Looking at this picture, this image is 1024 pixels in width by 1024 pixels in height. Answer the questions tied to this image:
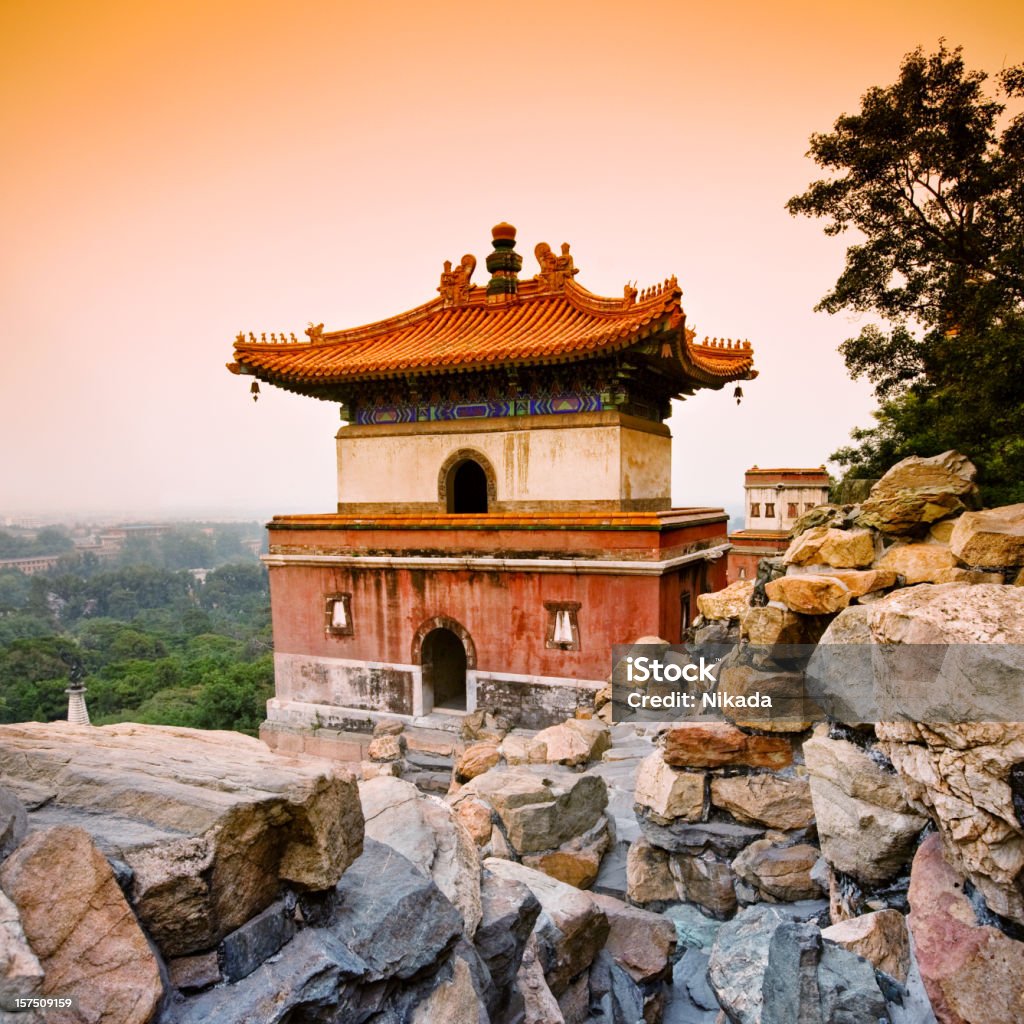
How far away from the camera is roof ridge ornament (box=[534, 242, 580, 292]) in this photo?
12.9 m

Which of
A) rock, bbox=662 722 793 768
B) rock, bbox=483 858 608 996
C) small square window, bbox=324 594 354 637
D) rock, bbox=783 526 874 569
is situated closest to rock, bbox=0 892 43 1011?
rock, bbox=483 858 608 996

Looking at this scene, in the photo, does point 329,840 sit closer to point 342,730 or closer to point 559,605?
point 559,605

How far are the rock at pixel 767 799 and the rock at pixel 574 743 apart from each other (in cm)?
258

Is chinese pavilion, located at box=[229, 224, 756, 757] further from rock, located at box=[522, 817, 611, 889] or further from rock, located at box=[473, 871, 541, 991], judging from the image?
rock, located at box=[473, 871, 541, 991]

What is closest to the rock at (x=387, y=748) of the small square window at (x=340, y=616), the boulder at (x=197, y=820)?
the small square window at (x=340, y=616)

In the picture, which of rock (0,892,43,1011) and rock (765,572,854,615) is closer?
rock (0,892,43,1011)

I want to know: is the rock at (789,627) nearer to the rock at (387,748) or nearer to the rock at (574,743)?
the rock at (574,743)

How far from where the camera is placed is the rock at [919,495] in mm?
5309

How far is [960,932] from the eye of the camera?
3.06 meters

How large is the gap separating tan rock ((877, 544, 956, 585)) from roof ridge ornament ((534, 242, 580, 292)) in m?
9.10

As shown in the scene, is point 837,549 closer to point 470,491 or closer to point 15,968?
point 15,968

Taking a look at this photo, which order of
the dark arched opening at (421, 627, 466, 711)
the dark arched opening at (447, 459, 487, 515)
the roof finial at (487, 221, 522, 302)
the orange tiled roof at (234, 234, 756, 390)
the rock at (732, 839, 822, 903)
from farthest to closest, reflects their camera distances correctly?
the dark arched opening at (447, 459, 487, 515), the roof finial at (487, 221, 522, 302), the dark arched opening at (421, 627, 466, 711), the orange tiled roof at (234, 234, 756, 390), the rock at (732, 839, 822, 903)

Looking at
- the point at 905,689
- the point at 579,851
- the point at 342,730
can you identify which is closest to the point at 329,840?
the point at 905,689

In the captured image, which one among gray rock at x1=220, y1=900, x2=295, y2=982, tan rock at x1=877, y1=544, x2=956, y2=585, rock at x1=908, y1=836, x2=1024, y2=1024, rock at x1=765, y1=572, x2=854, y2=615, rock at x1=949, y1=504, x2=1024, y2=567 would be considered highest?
rock at x1=949, y1=504, x2=1024, y2=567
